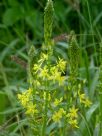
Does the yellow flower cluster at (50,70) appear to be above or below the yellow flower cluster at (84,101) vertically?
above

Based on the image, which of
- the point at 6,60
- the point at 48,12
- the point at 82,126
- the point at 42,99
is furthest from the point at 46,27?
the point at 6,60

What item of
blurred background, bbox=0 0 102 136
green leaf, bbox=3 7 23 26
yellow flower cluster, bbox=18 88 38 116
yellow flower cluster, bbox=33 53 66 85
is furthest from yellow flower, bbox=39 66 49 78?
green leaf, bbox=3 7 23 26

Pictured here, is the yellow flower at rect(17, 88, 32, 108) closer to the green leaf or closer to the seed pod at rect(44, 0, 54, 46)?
the seed pod at rect(44, 0, 54, 46)

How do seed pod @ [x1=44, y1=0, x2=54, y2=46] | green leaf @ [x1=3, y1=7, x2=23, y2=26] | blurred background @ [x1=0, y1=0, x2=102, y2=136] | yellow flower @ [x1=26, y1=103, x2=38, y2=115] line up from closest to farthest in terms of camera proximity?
1. seed pod @ [x1=44, y1=0, x2=54, y2=46]
2. yellow flower @ [x1=26, y1=103, x2=38, y2=115]
3. blurred background @ [x1=0, y1=0, x2=102, y2=136]
4. green leaf @ [x1=3, y1=7, x2=23, y2=26]

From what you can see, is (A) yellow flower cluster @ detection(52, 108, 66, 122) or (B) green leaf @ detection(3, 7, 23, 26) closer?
(A) yellow flower cluster @ detection(52, 108, 66, 122)

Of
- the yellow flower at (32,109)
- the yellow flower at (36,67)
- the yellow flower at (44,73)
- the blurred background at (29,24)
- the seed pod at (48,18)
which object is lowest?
the yellow flower at (32,109)

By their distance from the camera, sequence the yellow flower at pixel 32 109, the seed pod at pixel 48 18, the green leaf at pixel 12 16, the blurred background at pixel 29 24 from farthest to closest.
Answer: the green leaf at pixel 12 16 < the blurred background at pixel 29 24 < the yellow flower at pixel 32 109 < the seed pod at pixel 48 18

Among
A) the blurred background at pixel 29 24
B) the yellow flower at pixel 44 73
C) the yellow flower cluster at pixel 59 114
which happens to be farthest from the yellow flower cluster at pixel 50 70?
the blurred background at pixel 29 24

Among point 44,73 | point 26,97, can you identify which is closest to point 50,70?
point 44,73

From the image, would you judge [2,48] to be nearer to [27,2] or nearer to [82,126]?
[27,2]

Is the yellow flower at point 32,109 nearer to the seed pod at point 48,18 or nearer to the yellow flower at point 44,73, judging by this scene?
the yellow flower at point 44,73

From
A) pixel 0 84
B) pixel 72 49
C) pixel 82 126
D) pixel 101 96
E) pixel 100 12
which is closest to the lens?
pixel 72 49
